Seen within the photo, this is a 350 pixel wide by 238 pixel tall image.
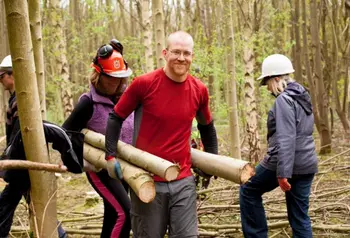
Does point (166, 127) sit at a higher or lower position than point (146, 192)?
higher

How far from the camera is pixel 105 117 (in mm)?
3801

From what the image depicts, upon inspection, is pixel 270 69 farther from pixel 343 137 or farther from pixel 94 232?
pixel 343 137

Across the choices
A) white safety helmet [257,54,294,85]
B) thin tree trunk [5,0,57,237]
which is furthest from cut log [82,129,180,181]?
white safety helmet [257,54,294,85]

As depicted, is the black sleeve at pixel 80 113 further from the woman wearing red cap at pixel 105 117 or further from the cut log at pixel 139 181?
the cut log at pixel 139 181

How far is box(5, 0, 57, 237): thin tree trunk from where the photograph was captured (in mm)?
2289

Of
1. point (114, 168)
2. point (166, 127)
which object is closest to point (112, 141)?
point (114, 168)

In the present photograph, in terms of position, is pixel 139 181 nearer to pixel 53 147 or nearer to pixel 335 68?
pixel 53 147

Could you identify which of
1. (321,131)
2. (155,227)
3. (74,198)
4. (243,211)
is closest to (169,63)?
(155,227)

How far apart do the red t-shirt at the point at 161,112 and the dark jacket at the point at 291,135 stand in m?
1.07

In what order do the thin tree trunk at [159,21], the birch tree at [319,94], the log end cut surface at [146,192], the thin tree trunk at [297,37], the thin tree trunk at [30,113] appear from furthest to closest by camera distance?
the thin tree trunk at [297,37]
the birch tree at [319,94]
the thin tree trunk at [159,21]
the log end cut surface at [146,192]
the thin tree trunk at [30,113]

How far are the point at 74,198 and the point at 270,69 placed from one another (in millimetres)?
5217

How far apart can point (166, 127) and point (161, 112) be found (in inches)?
4.6

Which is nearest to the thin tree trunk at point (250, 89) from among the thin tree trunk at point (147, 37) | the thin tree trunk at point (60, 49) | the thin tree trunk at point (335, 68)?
the thin tree trunk at point (147, 37)

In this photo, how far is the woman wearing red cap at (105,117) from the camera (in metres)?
3.71
